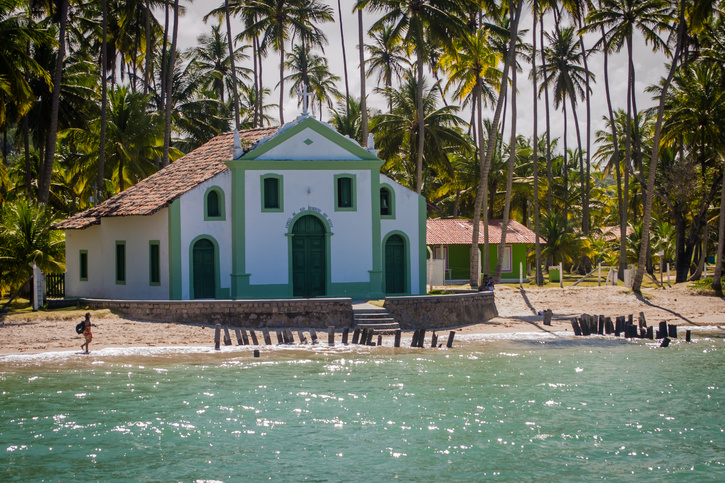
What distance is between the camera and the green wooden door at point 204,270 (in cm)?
2967

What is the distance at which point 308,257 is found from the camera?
3031 cm

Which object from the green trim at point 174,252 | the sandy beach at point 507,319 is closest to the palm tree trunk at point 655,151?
the sandy beach at point 507,319

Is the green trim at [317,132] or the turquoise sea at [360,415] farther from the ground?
the green trim at [317,132]

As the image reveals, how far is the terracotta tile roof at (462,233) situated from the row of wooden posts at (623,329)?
18.8 m

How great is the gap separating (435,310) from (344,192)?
18.4 ft

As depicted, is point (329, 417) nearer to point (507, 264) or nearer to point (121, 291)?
point (121, 291)

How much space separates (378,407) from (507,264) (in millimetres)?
33345

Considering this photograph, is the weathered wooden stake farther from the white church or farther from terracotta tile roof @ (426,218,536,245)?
terracotta tile roof @ (426,218,536,245)

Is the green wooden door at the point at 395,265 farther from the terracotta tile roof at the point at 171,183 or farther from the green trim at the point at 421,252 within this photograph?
the terracotta tile roof at the point at 171,183

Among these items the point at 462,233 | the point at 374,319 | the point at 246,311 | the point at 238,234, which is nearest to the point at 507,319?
the point at 374,319

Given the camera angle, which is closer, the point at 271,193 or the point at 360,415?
the point at 360,415

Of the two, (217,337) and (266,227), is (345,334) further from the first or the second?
(266,227)

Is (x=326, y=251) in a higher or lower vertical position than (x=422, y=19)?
lower

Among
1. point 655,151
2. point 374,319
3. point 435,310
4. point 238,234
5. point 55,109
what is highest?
point 55,109
